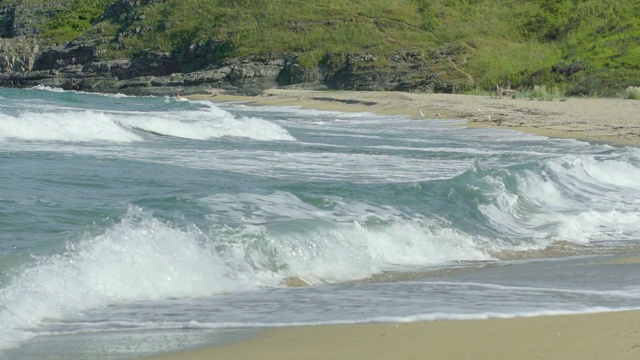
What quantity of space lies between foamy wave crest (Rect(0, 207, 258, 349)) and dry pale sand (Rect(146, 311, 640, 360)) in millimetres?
1549

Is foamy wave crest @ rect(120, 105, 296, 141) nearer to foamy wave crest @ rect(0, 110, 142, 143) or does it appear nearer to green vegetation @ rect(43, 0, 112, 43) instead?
foamy wave crest @ rect(0, 110, 142, 143)

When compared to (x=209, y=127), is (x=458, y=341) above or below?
above

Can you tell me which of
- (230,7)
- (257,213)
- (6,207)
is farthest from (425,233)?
(230,7)

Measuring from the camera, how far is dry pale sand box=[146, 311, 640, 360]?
4605 millimetres

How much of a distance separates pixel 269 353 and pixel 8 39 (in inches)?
2774

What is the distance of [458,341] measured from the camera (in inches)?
191

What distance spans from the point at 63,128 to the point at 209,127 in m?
5.47

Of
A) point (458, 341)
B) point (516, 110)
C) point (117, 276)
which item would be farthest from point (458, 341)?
point (516, 110)

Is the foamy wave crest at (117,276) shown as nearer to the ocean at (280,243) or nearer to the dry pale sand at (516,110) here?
the ocean at (280,243)

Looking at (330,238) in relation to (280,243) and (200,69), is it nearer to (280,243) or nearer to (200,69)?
(280,243)

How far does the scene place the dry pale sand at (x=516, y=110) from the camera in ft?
77.0

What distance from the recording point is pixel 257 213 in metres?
9.40

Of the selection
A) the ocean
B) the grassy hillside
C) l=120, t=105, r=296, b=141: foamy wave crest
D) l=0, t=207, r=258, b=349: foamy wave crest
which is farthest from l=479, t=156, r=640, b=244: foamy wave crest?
the grassy hillside

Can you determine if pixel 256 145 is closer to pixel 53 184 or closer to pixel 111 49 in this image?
pixel 53 184
